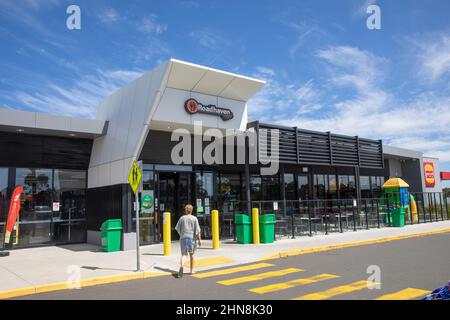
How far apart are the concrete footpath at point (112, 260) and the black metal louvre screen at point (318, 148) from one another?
357 centimetres

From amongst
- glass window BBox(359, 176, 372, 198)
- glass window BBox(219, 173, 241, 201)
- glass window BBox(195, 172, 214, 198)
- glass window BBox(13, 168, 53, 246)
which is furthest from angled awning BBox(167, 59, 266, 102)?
glass window BBox(359, 176, 372, 198)

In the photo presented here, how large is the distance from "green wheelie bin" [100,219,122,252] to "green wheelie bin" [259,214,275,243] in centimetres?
531

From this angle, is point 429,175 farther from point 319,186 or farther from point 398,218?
point 398,218

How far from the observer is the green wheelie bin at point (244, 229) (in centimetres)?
1504

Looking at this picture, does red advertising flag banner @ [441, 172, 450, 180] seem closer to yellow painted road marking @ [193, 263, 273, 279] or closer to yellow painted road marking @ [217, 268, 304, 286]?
yellow painted road marking @ [193, 263, 273, 279]

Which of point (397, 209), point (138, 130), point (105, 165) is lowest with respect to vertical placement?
point (397, 209)

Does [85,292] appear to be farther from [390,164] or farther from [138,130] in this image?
[390,164]

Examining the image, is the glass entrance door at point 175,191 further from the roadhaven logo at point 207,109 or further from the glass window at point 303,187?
the glass window at point 303,187

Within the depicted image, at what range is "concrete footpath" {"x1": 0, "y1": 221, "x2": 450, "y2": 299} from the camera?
910 centimetres

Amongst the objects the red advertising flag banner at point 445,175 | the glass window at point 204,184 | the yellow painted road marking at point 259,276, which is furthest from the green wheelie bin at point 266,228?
the red advertising flag banner at point 445,175

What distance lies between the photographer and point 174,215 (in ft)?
55.3
